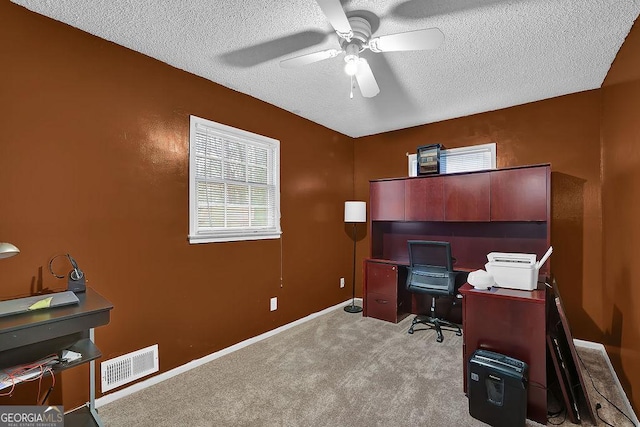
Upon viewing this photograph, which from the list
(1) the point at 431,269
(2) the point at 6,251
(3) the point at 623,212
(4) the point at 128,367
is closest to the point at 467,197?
(1) the point at 431,269

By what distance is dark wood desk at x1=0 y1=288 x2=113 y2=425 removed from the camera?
1.39 m

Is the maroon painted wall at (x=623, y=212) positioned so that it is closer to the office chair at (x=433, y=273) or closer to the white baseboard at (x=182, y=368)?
the office chair at (x=433, y=273)

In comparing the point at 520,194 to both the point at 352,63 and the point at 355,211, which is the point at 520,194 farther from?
the point at 352,63

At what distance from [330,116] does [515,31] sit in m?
2.14

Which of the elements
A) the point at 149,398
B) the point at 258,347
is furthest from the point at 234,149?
the point at 149,398

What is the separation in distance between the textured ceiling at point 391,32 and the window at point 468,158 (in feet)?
1.90

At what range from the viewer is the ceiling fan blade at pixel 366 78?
205 centimetres

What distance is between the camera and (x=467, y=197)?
11.2 feet

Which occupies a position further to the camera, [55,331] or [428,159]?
[428,159]

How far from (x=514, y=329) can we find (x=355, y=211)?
2.48 m

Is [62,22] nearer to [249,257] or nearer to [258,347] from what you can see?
[249,257]

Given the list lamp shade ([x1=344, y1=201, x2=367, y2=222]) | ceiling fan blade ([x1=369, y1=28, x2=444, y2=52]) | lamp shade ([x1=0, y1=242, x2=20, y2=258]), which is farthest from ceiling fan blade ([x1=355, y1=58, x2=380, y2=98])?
lamp shade ([x1=0, y1=242, x2=20, y2=258])

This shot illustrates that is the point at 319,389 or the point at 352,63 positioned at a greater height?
the point at 352,63

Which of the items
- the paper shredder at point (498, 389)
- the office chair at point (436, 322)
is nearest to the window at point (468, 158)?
the office chair at point (436, 322)
